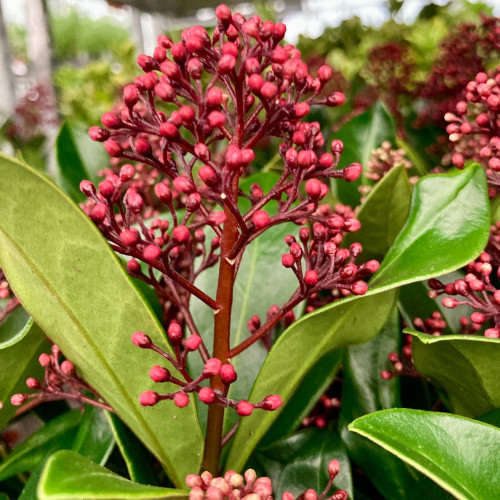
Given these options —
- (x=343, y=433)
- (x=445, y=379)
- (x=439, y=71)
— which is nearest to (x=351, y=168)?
(x=445, y=379)

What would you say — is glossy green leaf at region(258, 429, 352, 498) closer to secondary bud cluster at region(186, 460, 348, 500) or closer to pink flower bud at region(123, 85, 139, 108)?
secondary bud cluster at region(186, 460, 348, 500)

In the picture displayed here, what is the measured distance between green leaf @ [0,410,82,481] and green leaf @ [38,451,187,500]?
301 mm

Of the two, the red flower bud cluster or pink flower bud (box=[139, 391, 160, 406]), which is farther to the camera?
the red flower bud cluster

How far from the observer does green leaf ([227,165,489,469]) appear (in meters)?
0.55

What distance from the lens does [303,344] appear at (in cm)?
57

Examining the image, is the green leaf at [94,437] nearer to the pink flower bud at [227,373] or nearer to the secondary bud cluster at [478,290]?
the pink flower bud at [227,373]

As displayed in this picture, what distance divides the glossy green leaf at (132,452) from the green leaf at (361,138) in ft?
1.83

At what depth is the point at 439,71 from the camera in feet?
4.01

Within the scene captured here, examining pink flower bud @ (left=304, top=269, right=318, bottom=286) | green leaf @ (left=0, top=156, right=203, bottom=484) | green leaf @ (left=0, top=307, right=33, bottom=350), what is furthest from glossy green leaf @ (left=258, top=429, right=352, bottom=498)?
green leaf @ (left=0, top=307, right=33, bottom=350)

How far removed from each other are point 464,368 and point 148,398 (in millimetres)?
337

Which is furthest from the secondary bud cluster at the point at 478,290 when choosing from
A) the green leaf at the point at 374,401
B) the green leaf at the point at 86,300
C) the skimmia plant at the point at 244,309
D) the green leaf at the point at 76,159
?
the green leaf at the point at 76,159

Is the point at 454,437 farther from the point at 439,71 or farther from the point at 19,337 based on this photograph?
the point at 439,71

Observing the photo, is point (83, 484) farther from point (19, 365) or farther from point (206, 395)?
point (19, 365)

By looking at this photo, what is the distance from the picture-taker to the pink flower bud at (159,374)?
1.72 feet
